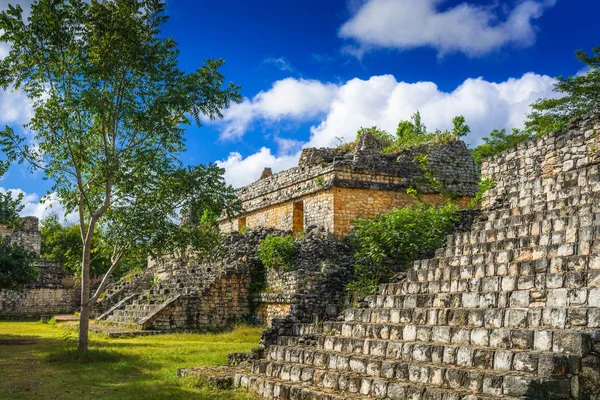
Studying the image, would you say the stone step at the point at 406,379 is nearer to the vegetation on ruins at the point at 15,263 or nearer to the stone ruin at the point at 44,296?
the vegetation on ruins at the point at 15,263

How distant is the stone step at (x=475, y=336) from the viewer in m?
5.88

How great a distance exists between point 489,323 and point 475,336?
316 mm

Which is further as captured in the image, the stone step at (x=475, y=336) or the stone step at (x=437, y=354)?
the stone step at (x=475, y=336)

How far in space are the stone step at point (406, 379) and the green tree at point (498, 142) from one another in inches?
942

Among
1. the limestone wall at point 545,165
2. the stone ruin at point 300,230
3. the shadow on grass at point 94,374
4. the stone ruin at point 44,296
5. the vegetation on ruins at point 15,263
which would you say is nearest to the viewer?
the shadow on grass at point 94,374

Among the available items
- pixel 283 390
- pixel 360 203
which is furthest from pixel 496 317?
pixel 360 203

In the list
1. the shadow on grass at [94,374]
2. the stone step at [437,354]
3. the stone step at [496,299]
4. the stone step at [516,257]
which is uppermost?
the stone step at [516,257]

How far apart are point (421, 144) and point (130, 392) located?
14.7 metres

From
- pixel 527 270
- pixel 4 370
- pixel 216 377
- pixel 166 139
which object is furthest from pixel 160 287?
pixel 527 270

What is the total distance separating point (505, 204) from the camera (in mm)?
11508

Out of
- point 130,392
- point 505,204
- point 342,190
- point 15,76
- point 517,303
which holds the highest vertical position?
point 15,76

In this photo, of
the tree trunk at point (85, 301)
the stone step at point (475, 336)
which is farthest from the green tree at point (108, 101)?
the stone step at point (475, 336)

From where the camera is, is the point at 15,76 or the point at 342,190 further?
the point at 342,190

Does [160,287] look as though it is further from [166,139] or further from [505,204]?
[505,204]
